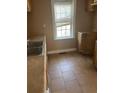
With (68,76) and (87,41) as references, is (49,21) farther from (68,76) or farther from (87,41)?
(68,76)

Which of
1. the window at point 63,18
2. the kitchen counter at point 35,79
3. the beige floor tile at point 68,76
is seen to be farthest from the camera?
the window at point 63,18

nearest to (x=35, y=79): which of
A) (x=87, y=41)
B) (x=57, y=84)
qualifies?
(x=57, y=84)

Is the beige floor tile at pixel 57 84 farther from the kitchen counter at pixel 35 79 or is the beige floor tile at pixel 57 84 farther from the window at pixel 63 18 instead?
the window at pixel 63 18

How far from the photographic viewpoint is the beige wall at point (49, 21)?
5254mm

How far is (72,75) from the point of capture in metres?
3.45

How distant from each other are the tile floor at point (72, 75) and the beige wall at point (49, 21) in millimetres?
1074

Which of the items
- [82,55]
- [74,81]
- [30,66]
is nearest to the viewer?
[30,66]

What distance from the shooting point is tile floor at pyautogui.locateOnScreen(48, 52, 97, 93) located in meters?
2.81

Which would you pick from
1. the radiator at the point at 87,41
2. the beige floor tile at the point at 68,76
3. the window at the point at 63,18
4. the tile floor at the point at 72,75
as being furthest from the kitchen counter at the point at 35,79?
the window at the point at 63,18

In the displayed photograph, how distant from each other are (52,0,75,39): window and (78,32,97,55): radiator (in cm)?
69
